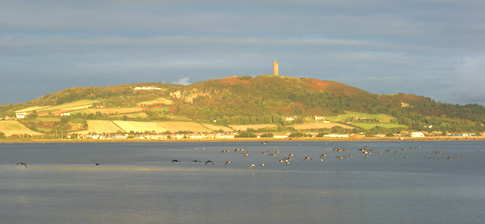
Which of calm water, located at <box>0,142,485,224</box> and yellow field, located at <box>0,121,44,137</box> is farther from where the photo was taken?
yellow field, located at <box>0,121,44,137</box>

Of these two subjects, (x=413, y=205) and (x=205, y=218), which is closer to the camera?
(x=205, y=218)

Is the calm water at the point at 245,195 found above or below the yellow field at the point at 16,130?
below

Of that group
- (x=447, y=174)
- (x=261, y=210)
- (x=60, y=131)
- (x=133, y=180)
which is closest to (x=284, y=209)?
(x=261, y=210)

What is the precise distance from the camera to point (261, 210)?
3731 centimetres

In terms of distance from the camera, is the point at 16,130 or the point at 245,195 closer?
the point at 245,195

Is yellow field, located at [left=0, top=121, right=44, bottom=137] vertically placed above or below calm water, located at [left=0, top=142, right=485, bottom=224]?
above

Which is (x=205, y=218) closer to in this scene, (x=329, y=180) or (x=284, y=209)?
(x=284, y=209)

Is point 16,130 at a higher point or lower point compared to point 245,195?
higher

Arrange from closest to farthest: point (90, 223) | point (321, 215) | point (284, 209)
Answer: point (90, 223) < point (321, 215) < point (284, 209)

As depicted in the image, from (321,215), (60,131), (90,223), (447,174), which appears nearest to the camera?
(90,223)

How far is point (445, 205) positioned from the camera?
39.1m

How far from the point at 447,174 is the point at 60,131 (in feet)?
510

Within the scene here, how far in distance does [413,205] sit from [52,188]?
28.6 m

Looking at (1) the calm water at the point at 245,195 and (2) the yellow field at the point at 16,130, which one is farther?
(2) the yellow field at the point at 16,130
